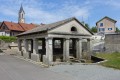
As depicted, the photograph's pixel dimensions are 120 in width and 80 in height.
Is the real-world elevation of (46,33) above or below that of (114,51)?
above

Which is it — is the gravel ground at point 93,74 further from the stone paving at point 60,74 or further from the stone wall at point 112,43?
the stone wall at point 112,43

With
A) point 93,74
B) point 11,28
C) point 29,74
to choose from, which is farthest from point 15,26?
point 93,74

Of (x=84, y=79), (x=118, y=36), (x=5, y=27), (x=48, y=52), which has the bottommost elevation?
(x=84, y=79)

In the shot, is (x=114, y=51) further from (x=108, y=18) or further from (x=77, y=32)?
(x=108, y=18)

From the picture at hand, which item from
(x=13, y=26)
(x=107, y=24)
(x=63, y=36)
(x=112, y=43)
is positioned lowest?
(x=112, y=43)

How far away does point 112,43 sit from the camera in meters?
36.4

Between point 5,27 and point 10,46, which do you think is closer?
point 10,46

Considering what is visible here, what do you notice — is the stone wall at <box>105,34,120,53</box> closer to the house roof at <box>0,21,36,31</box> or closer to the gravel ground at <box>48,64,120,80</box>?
the gravel ground at <box>48,64,120,80</box>

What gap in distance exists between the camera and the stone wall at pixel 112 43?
35.7 metres

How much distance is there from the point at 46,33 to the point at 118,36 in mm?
13807

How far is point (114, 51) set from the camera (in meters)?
35.7

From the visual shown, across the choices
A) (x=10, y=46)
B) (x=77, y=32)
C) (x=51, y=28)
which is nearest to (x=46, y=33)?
(x=51, y=28)

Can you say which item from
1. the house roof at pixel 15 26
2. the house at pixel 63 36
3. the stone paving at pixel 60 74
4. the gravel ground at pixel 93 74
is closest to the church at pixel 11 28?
the house roof at pixel 15 26

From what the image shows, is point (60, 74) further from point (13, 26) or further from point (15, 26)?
point (15, 26)
